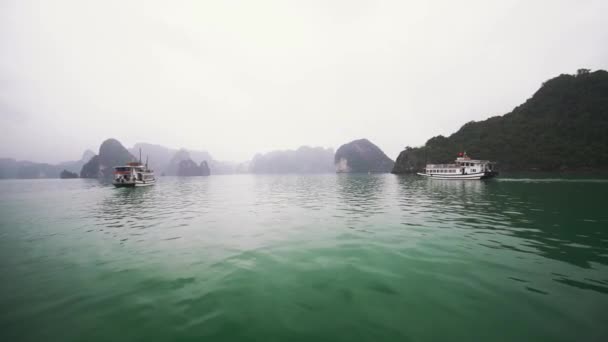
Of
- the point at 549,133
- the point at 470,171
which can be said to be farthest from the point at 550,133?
the point at 470,171

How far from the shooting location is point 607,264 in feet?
22.4

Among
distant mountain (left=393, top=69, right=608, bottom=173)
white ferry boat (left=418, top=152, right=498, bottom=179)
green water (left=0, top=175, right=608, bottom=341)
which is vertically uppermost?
distant mountain (left=393, top=69, right=608, bottom=173)

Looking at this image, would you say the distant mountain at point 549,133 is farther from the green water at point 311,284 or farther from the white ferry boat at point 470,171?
the green water at point 311,284

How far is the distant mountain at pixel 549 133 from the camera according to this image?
289ft

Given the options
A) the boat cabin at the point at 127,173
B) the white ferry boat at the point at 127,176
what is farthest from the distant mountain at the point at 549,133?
the boat cabin at the point at 127,173

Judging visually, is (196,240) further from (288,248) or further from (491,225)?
(491,225)

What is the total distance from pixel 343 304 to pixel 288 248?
435 centimetres

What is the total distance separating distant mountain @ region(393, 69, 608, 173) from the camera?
8806 centimetres

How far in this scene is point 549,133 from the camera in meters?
→ 96.0

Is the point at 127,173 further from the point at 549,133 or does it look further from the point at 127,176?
the point at 549,133

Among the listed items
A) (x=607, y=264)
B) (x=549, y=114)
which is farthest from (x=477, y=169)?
(x=549, y=114)

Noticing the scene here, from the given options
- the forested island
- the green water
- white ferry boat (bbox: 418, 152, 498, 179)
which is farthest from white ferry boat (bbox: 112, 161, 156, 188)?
the forested island

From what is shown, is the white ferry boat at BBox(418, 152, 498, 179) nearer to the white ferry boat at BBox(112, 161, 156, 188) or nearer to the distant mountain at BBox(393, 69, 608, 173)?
the distant mountain at BBox(393, 69, 608, 173)

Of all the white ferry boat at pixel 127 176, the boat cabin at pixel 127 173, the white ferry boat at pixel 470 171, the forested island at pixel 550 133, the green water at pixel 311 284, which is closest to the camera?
the green water at pixel 311 284
